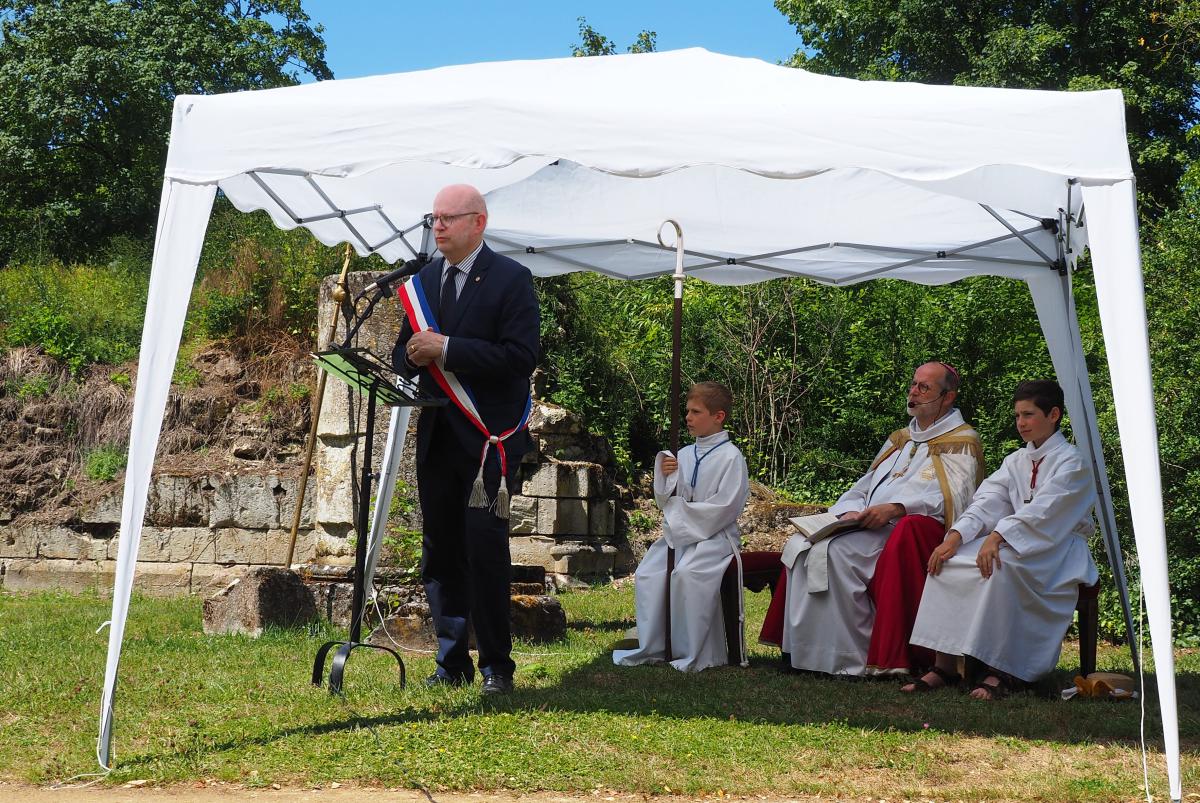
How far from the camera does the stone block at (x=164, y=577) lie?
11.0m

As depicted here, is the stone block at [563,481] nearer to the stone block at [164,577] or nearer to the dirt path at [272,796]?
the stone block at [164,577]

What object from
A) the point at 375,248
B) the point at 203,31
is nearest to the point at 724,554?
the point at 375,248

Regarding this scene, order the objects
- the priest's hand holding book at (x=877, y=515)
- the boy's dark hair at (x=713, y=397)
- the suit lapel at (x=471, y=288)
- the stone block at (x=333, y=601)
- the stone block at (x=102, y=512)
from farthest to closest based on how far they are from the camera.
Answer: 1. the stone block at (x=102, y=512)
2. the stone block at (x=333, y=601)
3. the boy's dark hair at (x=713, y=397)
4. the priest's hand holding book at (x=877, y=515)
5. the suit lapel at (x=471, y=288)

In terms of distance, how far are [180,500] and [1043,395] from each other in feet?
26.1

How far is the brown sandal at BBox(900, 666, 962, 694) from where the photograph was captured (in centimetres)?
556

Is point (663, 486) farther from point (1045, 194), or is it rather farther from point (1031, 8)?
point (1031, 8)

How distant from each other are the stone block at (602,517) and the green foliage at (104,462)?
4.69 metres

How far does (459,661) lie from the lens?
205 inches

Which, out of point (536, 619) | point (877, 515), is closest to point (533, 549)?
point (536, 619)

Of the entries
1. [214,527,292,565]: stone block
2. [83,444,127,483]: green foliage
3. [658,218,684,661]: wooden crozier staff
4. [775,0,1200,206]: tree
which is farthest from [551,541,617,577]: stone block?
[775,0,1200,206]: tree

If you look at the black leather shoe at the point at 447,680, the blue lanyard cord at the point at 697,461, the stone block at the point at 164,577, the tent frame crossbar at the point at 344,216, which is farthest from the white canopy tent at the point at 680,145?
the stone block at the point at 164,577

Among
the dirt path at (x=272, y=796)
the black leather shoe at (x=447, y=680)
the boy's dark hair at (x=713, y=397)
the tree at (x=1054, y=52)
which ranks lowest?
the dirt path at (x=272, y=796)

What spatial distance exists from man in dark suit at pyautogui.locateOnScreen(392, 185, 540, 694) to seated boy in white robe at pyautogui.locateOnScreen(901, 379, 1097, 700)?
6.61 feet

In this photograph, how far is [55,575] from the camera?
37.0 ft
